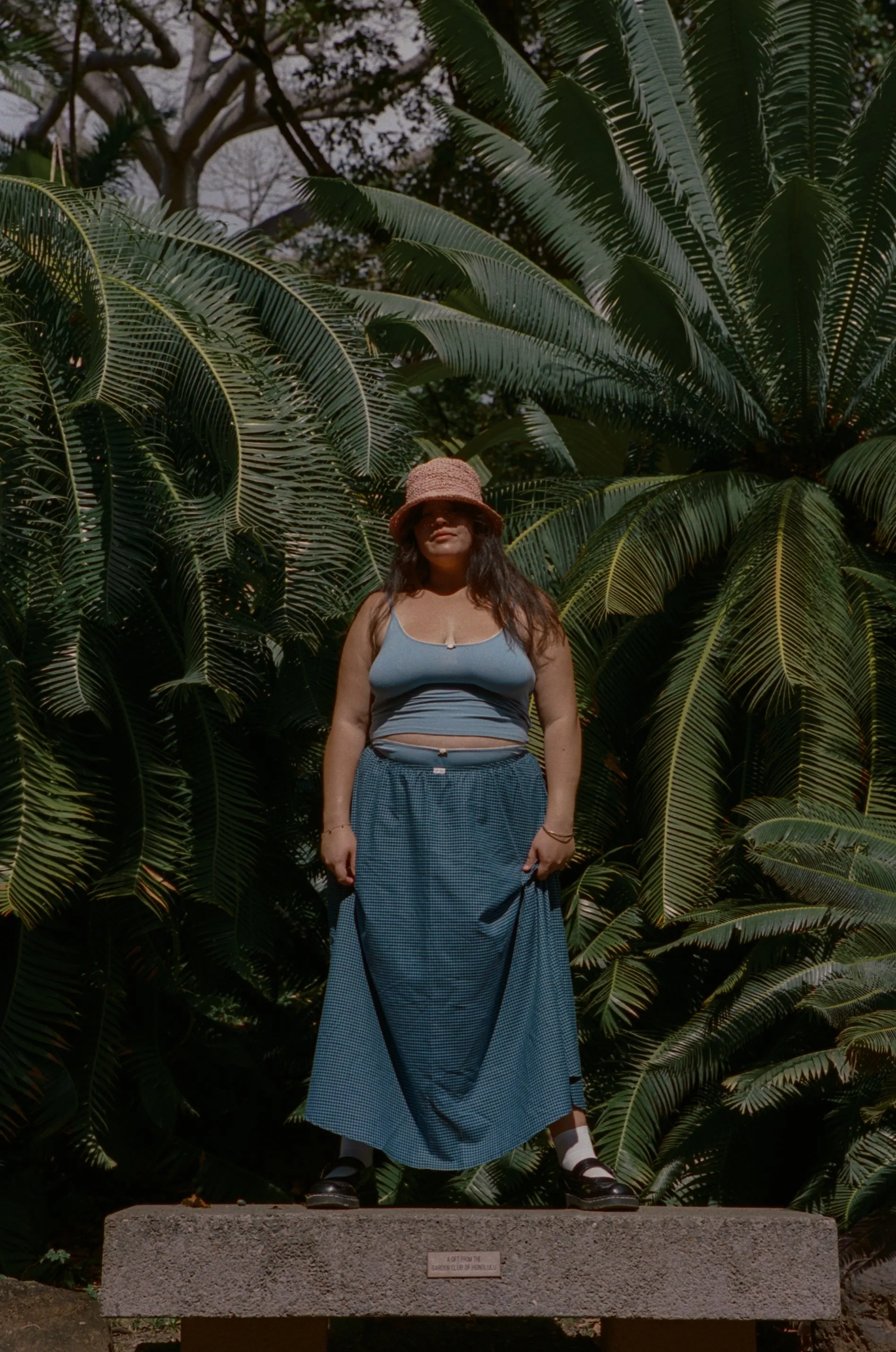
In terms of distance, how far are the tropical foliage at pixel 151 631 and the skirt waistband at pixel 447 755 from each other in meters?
1.06

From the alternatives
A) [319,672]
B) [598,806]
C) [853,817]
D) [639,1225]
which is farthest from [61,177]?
[639,1225]

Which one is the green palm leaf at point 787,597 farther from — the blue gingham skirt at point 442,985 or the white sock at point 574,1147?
the white sock at point 574,1147

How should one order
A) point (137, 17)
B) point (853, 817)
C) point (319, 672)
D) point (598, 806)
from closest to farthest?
1. point (853, 817)
2. point (319, 672)
3. point (598, 806)
4. point (137, 17)

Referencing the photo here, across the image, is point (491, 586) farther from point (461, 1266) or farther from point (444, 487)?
point (461, 1266)

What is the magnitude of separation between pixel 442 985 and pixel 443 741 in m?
0.60

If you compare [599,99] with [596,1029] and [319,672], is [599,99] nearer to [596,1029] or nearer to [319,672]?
[319,672]

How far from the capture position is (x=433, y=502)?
11.7 feet

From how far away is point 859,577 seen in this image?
→ 5418mm

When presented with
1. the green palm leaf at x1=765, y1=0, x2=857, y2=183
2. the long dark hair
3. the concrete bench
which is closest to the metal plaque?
the concrete bench

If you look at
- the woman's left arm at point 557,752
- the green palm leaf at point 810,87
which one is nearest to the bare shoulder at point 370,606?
the woman's left arm at point 557,752

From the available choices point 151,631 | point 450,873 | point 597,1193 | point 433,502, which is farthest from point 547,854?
point 151,631

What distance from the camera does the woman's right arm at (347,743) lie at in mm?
3555

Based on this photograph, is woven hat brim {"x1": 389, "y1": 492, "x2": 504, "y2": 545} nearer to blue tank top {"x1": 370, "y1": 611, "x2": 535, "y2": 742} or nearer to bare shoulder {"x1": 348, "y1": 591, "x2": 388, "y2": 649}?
bare shoulder {"x1": 348, "y1": 591, "x2": 388, "y2": 649}

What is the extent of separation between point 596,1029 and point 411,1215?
2.04 meters
